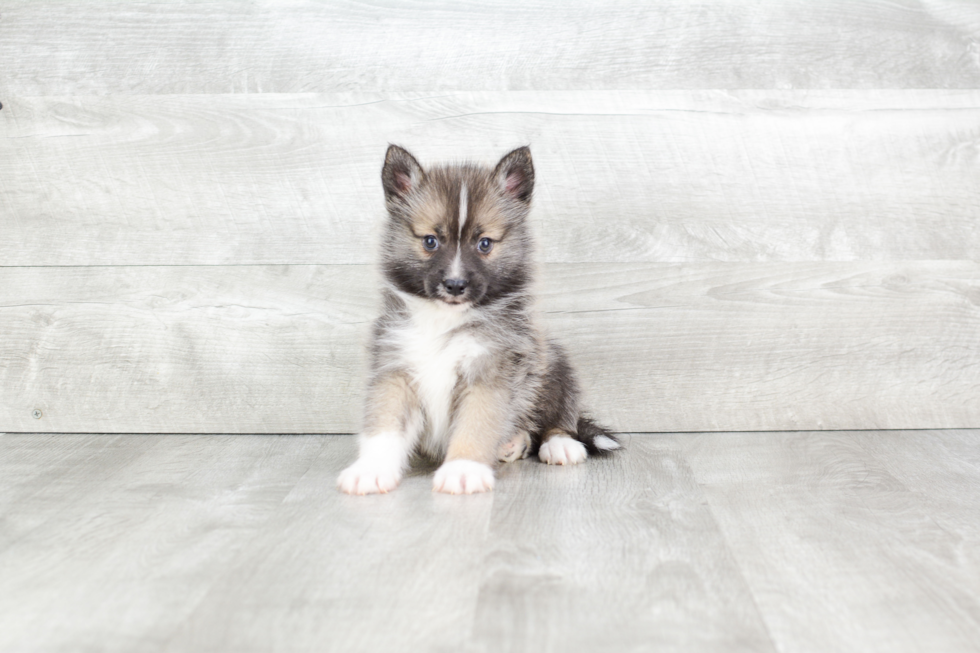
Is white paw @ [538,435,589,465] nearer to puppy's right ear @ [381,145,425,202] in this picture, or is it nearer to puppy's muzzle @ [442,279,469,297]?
puppy's muzzle @ [442,279,469,297]

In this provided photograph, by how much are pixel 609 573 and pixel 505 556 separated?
20 centimetres

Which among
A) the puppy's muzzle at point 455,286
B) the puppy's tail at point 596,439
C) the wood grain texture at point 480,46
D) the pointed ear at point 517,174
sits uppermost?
the wood grain texture at point 480,46

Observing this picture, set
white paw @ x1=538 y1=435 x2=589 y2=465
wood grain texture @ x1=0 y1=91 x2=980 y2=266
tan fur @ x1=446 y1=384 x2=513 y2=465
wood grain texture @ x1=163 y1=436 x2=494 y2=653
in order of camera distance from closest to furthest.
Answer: wood grain texture @ x1=163 y1=436 x2=494 y2=653 → tan fur @ x1=446 y1=384 x2=513 y2=465 → white paw @ x1=538 y1=435 x2=589 y2=465 → wood grain texture @ x1=0 y1=91 x2=980 y2=266

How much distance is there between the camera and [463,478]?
80.4 inches

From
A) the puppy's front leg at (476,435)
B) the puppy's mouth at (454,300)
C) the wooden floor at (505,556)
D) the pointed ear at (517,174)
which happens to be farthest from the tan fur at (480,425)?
the pointed ear at (517,174)

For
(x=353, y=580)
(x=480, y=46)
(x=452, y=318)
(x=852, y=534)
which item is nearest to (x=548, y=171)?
(x=480, y=46)

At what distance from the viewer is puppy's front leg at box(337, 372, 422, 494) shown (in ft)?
6.77

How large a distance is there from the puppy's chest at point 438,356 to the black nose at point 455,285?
150 mm

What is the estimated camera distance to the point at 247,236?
2.73 meters

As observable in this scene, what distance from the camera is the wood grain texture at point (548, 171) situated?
8.87ft

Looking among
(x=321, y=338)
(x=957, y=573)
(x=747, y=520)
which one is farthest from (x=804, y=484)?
(x=321, y=338)

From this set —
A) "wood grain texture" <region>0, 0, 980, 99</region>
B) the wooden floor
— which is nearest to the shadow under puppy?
the wooden floor

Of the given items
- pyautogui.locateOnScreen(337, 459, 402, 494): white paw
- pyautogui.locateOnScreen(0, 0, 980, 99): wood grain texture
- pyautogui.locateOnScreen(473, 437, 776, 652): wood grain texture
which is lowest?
pyautogui.locateOnScreen(337, 459, 402, 494): white paw

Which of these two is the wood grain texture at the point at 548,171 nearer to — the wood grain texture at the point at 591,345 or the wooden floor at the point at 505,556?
the wood grain texture at the point at 591,345
